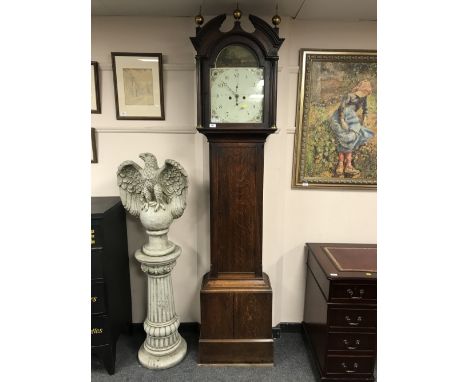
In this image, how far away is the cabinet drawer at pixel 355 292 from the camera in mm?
1717

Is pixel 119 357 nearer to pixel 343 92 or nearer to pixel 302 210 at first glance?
pixel 302 210

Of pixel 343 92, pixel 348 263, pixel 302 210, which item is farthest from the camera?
pixel 302 210

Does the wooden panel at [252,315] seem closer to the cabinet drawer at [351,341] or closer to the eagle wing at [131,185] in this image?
the cabinet drawer at [351,341]

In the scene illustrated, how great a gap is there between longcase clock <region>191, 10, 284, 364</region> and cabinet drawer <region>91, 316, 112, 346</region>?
0.58m

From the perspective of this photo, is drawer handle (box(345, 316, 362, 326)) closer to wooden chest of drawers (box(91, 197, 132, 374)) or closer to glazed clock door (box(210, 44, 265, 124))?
glazed clock door (box(210, 44, 265, 124))

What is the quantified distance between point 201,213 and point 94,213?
2.34 ft

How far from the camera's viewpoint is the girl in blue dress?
79.7 inches

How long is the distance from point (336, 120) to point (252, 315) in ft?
4.66

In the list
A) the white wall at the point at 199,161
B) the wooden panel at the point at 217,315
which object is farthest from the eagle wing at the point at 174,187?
the wooden panel at the point at 217,315

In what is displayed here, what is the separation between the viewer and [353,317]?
1.75 m

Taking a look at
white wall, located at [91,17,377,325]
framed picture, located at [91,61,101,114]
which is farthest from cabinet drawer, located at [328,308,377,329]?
framed picture, located at [91,61,101,114]

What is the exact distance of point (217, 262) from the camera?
6.31 feet
